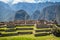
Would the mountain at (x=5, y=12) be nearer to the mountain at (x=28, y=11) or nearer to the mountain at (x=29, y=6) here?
the mountain at (x=28, y=11)

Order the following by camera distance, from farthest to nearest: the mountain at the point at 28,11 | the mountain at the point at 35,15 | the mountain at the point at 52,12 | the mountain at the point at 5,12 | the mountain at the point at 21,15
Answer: the mountain at the point at 21,15
the mountain at the point at 35,15
the mountain at the point at 5,12
the mountain at the point at 28,11
the mountain at the point at 52,12

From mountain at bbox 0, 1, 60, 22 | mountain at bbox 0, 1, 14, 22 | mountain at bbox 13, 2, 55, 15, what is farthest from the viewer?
mountain at bbox 13, 2, 55, 15

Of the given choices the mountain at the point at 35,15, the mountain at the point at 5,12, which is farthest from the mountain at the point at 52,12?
the mountain at the point at 5,12

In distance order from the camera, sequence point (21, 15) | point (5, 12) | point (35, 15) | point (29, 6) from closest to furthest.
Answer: point (35, 15) < point (5, 12) < point (29, 6) < point (21, 15)

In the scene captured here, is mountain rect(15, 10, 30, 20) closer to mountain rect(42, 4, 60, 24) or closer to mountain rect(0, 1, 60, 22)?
mountain rect(0, 1, 60, 22)

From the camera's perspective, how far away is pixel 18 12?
1112 inches

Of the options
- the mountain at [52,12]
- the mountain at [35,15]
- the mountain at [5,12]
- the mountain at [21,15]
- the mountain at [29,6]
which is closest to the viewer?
the mountain at [52,12]

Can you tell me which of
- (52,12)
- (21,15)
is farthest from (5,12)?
(52,12)

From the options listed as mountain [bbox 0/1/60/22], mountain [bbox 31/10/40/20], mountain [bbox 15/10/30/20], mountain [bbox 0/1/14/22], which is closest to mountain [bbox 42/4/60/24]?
mountain [bbox 0/1/60/22]

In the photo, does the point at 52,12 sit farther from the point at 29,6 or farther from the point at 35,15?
the point at 29,6

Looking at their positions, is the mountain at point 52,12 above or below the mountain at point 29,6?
below

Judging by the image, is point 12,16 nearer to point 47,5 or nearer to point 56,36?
point 47,5

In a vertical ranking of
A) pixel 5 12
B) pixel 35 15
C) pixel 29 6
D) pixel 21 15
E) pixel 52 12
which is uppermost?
pixel 29 6

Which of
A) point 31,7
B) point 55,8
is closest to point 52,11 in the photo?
point 55,8
